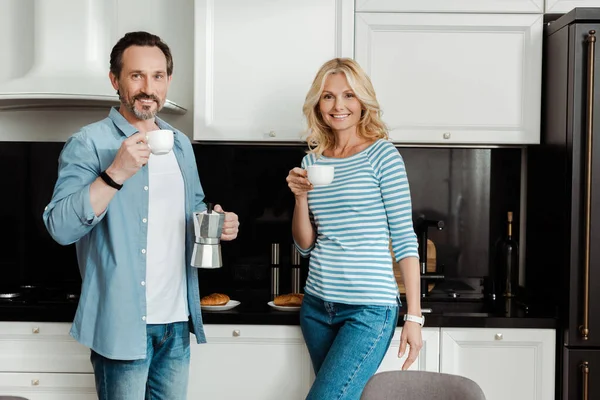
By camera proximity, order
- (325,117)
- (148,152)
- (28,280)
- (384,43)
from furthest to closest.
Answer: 1. (28,280)
2. (384,43)
3. (325,117)
4. (148,152)

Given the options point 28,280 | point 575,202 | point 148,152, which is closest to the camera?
point 148,152

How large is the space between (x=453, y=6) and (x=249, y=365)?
1.57 m

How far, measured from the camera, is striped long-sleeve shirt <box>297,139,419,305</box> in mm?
2113

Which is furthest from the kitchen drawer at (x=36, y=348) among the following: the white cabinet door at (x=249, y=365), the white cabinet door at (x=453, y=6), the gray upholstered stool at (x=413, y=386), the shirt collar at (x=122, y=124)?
the white cabinet door at (x=453, y=6)

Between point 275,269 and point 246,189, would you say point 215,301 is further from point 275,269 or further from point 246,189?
point 246,189

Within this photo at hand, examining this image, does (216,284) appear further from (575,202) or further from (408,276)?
(575,202)

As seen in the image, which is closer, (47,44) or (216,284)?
(47,44)

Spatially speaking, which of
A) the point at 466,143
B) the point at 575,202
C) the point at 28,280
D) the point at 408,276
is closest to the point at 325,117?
the point at 408,276

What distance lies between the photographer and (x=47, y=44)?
2637 mm

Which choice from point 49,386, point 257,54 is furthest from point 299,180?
point 49,386

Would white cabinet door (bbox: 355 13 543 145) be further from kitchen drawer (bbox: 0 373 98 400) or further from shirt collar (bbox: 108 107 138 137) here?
kitchen drawer (bbox: 0 373 98 400)

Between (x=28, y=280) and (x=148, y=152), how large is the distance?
61.9 inches

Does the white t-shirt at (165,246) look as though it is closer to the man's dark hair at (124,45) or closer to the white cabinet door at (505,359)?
the man's dark hair at (124,45)

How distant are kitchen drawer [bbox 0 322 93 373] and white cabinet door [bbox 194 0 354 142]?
0.91m
